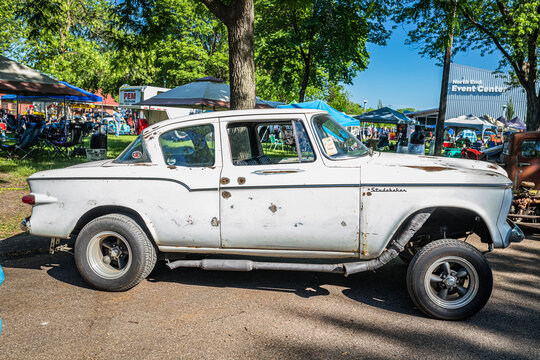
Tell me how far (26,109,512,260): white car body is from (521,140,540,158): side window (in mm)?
4400

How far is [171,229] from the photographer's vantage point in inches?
158

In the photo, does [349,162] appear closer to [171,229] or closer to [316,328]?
[316,328]

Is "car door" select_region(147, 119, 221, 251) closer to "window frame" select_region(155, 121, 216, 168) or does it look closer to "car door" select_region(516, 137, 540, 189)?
"window frame" select_region(155, 121, 216, 168)

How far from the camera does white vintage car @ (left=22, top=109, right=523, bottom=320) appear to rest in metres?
3.55

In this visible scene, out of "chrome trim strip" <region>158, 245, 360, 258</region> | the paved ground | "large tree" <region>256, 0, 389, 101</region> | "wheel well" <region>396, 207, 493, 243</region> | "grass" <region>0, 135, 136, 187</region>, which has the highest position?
"large tree" <region>256, 0, 389, 101</region>

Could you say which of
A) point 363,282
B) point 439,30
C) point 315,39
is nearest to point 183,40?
point 315,39

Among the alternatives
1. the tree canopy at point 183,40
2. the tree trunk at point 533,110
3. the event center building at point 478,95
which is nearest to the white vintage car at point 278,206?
the tree canopy at point 183,40

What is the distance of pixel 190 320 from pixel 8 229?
414 cm

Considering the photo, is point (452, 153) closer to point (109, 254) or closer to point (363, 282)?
point (363, 282)

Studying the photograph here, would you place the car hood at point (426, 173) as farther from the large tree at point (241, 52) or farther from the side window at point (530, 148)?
the side window at point (530, 148)

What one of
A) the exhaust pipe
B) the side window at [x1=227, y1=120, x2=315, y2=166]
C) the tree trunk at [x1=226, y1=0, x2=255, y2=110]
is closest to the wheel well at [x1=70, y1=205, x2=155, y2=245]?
the exhaust pipe

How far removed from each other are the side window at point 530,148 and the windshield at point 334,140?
5.12 metres

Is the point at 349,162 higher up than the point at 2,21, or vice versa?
the point at 2,21

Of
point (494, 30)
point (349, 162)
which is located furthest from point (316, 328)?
point (494, 30)
